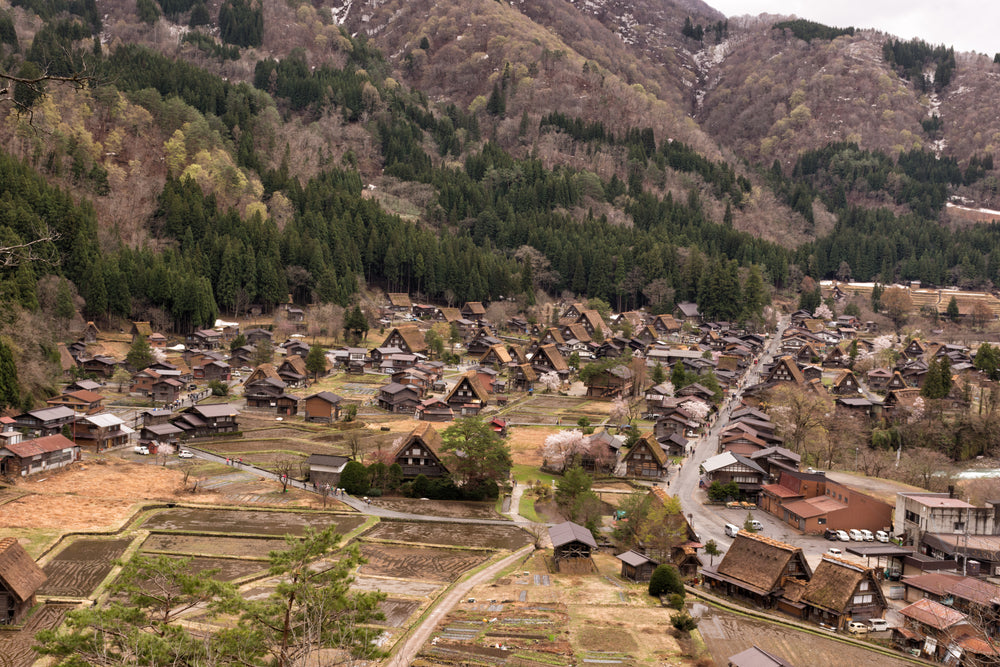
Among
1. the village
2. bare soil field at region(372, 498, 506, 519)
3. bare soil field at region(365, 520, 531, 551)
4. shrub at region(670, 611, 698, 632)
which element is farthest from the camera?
bare soil field at region(372, 498, 506, 519)

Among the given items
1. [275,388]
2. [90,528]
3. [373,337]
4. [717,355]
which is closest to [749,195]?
[717,355]

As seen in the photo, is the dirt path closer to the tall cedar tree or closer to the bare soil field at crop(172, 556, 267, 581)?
the tall cedar tree

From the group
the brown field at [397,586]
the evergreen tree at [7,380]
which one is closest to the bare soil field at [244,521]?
the brown field at [397,586]

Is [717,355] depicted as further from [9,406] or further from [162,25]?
[162,25]

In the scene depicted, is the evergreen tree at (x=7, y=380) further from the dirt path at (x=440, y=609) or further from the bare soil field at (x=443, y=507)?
the dirt path at (x=440, y=609)

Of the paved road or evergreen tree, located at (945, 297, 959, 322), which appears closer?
the paved road

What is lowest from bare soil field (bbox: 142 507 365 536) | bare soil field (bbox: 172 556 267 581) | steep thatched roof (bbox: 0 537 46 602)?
bare soil field (bbox: 142 507 365 536)

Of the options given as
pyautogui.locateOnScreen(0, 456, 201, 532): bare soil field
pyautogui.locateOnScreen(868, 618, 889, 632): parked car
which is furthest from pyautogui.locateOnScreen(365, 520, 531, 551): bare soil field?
pyautogui.locateOnScreen(868, 618, 889, 632): parked car

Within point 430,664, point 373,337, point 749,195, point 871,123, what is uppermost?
point 871,123
